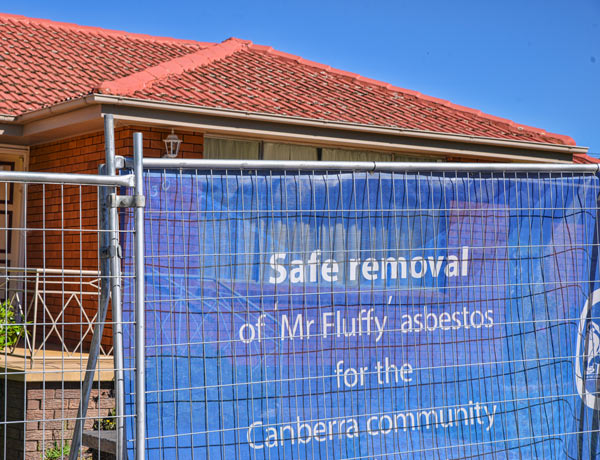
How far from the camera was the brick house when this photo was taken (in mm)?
9531

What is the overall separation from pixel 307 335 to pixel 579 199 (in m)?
1.94

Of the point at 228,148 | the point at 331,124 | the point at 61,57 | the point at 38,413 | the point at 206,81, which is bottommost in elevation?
the point at 38,413

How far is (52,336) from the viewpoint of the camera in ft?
34.2

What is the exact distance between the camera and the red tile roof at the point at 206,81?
10.6m

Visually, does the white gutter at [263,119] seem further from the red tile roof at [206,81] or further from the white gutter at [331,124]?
the red tile roof at [206,81]

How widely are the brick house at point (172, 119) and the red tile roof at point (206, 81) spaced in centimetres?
3

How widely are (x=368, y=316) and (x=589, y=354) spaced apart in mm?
1480

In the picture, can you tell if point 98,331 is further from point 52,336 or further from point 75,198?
point 52,336

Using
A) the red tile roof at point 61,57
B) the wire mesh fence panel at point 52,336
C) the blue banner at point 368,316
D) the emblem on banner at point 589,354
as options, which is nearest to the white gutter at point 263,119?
the red tile roof at point 61,57

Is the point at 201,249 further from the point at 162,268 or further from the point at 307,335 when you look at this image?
the point at 307,335

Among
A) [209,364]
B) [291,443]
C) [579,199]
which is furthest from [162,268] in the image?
[579,199]

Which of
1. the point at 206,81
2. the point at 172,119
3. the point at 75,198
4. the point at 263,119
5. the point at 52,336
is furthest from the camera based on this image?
the point at 206,81

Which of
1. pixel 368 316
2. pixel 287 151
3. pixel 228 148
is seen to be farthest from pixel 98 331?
pixel 287 151

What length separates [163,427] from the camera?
3.85m
